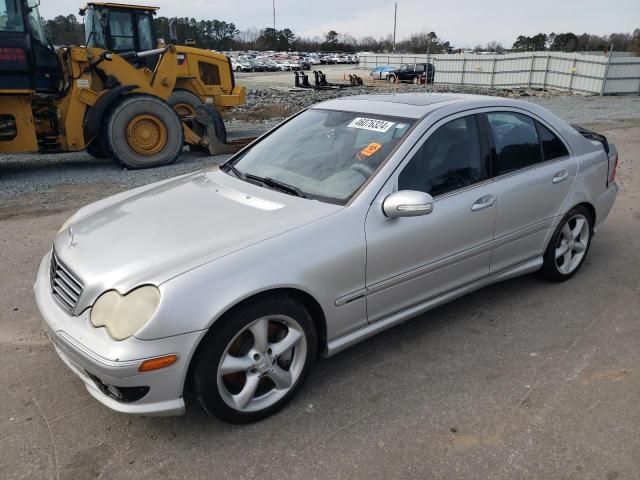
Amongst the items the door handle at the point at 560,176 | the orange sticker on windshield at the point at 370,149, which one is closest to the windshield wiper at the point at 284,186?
the orange sticker on windshield at the point at 370,149

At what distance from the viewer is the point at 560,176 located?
3896 millimetres

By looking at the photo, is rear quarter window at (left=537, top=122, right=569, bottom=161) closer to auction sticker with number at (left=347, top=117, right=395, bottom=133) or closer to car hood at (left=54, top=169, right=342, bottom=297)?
auction sticker with number at (left=347, top=117, right=395, bottom=133)

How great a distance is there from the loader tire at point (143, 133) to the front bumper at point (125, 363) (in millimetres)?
6863

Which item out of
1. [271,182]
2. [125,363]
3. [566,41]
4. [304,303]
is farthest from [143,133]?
[566,41]

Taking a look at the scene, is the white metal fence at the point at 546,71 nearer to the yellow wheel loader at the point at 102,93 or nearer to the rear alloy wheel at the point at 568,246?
the yellow wheel loader at the point at 102,93

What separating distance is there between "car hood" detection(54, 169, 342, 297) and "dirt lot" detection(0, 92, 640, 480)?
2.58ft

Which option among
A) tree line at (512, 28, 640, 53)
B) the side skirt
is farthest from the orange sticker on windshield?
tree line at (512, 28, 640, 53)

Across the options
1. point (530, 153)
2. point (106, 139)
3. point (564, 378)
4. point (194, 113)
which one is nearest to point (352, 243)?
point (564, 378)

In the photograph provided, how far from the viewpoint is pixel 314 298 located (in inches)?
105

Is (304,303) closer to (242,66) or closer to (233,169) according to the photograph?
(233,169)

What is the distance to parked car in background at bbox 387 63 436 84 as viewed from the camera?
34.5m

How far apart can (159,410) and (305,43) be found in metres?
112

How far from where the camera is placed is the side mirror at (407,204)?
279 centimetres

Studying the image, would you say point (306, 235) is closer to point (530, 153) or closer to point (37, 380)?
point (37, 380)
